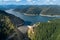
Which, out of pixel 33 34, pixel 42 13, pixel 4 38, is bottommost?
pixel 42 13

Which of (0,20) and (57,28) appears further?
(57,28)

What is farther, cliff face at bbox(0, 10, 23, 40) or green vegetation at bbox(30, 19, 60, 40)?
green vegetation at bbox(30, 19, 60, 40)

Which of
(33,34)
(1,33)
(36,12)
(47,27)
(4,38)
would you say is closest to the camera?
(4,38)

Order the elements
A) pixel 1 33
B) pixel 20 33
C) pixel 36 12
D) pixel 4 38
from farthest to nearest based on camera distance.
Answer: pixel 36 12 < pixel 1 33 < pixel 4 38 < pixel 20 33

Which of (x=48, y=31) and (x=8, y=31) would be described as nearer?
(x=8, y=31)

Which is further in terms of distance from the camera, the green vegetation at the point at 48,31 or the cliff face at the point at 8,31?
the green vegetation at the point at 48,31

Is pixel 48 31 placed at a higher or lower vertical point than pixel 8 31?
lower

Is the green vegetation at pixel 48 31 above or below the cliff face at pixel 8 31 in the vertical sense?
below

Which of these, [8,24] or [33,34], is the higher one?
[8,24]

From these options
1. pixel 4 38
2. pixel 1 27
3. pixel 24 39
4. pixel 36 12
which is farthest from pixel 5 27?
pixel 36 12

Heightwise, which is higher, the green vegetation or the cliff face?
the cliff face

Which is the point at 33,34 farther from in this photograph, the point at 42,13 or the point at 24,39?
the point at 42,13
